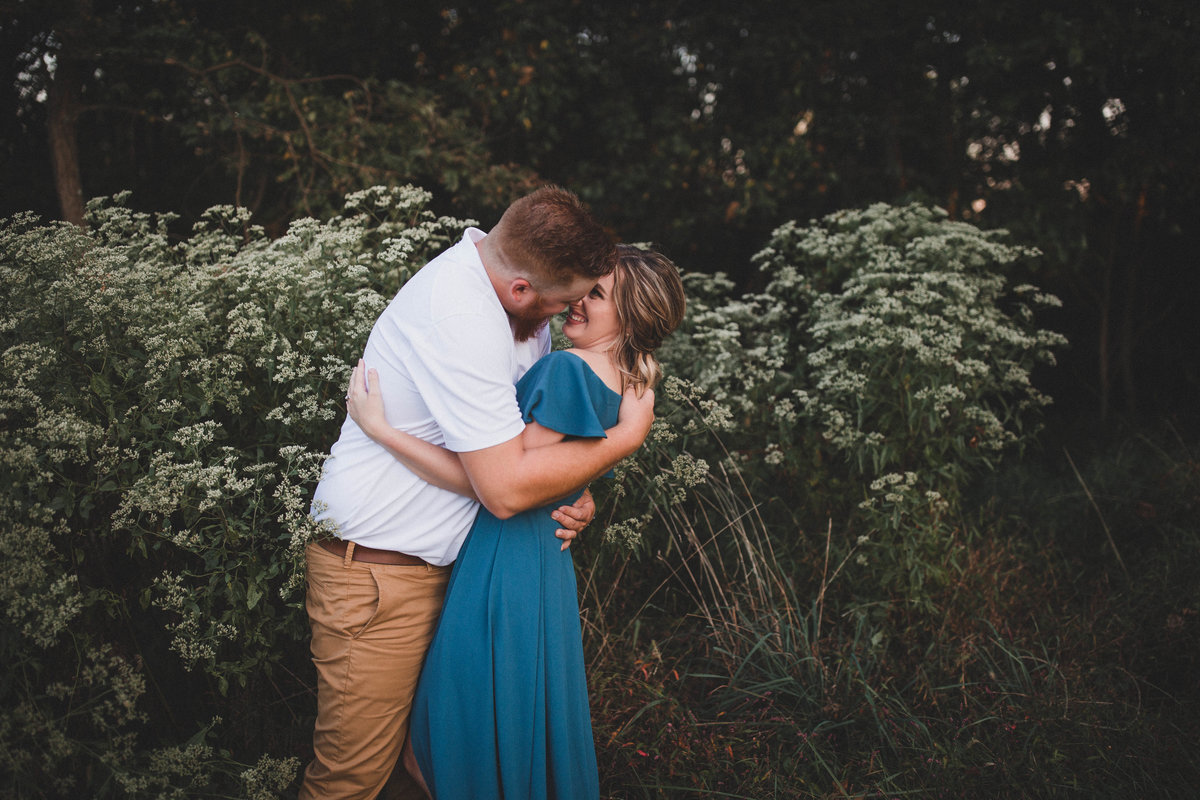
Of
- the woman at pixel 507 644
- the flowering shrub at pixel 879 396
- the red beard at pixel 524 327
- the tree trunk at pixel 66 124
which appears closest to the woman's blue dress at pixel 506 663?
the woman at pixel 507 644

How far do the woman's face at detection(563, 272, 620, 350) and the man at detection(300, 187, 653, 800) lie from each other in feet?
0.79

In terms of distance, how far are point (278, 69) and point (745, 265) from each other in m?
5.30

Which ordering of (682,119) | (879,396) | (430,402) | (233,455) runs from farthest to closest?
1. (682,119)
2. (879,396)
3. (233,455)
4. (430,402)

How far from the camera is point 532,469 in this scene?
6.71 ft

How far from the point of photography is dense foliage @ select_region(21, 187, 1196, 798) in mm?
2328

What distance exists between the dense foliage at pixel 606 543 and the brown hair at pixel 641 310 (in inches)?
32.7

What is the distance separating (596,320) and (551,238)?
1.71 ft

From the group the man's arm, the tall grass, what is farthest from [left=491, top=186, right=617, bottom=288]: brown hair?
the tall grass

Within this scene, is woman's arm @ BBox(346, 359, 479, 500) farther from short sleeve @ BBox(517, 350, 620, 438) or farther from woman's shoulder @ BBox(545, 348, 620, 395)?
woman's shoulder @ BBox(545, 348, 620, 395)

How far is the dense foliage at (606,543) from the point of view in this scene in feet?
7.64

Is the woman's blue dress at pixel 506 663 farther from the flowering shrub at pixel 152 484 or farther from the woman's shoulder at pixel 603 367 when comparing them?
the flowering shrub at pixel 152 484

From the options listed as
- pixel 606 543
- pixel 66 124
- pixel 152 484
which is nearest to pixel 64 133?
pixel 66 124

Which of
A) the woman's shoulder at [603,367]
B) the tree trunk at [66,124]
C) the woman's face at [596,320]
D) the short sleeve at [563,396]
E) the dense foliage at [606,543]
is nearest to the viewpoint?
the short sleeve at [563,396]

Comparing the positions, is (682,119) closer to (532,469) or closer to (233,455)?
(233,455)
